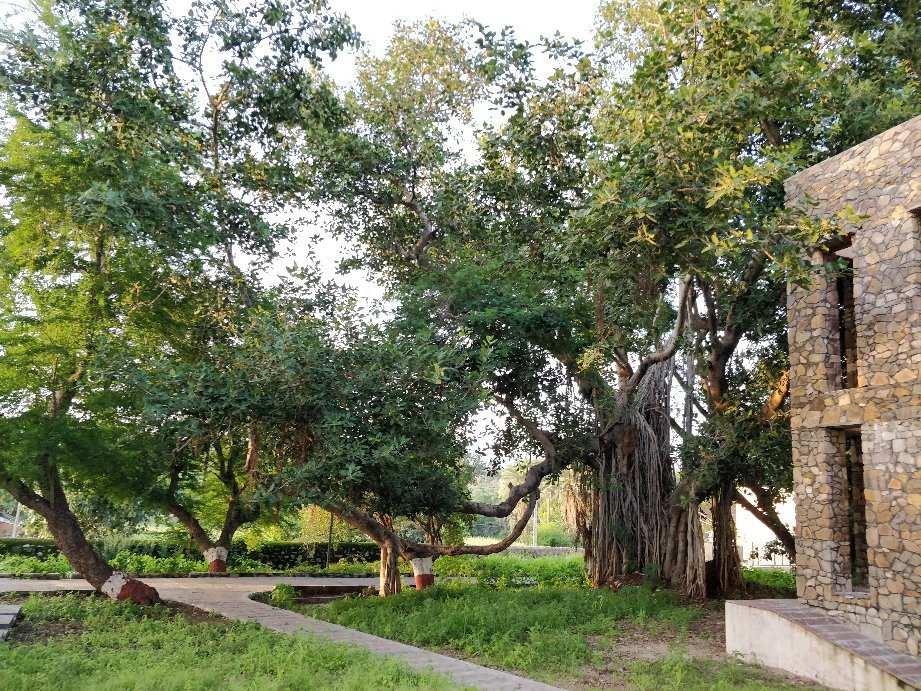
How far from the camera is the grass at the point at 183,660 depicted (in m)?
5.67

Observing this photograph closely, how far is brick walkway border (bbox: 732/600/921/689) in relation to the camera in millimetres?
7137

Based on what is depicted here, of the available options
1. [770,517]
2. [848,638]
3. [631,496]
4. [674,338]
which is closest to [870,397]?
[848,638]

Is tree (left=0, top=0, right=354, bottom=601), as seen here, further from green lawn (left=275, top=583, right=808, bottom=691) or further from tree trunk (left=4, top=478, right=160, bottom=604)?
green lawn (left=275, top=583, right=808, bottom=691)

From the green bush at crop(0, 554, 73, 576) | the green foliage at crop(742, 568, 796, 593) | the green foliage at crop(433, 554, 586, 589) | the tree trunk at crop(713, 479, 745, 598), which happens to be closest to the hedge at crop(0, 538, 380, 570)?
the green bush at crop(0, 554, 73, 576)

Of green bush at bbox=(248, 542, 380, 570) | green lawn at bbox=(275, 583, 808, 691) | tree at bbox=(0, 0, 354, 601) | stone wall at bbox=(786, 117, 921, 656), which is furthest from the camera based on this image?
green bush at bbox=(248, 542, 380, 570)

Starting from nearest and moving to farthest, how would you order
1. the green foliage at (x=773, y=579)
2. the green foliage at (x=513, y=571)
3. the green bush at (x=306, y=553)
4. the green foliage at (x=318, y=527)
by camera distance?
the green foliage at (x=773, y=579), the green foliage at (x=513, y=571), the green foliage at (x=318, y=527), the green bush at (x=306, y=553)

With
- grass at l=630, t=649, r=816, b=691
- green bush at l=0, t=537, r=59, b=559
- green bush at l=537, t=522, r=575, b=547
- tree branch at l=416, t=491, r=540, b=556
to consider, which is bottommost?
green bush at l=537, t=522, r=575, b=547

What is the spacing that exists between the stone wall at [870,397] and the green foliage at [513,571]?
26.5 feet

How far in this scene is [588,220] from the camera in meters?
8.79

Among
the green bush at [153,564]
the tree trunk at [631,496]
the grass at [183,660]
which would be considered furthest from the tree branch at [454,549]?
the green bush at [153,564]

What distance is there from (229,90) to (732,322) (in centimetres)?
857

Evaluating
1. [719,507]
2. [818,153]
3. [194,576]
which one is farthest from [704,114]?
[194,576]

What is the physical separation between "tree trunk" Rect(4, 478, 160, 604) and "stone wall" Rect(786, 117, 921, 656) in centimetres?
921

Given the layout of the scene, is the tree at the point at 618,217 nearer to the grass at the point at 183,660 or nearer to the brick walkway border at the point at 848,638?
the brick walkway border at the point at 848,638
